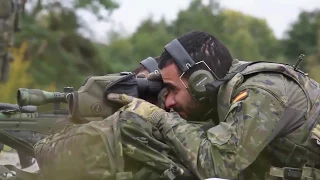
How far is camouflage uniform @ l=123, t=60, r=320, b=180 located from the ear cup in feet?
0.32

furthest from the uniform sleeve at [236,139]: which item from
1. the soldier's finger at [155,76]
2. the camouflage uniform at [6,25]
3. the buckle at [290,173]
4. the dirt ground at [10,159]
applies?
the camouflage uniform at [6,25]

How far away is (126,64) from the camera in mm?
30922

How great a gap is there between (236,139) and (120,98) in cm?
62

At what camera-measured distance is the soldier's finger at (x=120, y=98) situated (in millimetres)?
3490

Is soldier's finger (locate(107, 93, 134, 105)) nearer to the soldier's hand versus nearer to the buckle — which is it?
the soldier's hand

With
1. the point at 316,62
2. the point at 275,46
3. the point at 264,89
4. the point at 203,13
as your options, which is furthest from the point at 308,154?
the point at 275,46

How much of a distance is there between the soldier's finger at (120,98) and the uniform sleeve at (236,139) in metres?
0.36

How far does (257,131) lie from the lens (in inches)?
126

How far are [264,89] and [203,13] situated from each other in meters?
30.7

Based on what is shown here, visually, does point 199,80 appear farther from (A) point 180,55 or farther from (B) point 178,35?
(B) point 178,35

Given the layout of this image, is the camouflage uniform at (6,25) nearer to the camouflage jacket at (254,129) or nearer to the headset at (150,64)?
the headset at (150,64)

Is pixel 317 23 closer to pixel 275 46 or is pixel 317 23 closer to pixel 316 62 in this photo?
pixel 275 46

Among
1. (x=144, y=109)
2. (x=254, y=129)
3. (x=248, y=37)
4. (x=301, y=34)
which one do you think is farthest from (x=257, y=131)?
(x=248, y=37)

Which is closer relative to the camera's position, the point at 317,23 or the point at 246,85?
the point at 246,85
